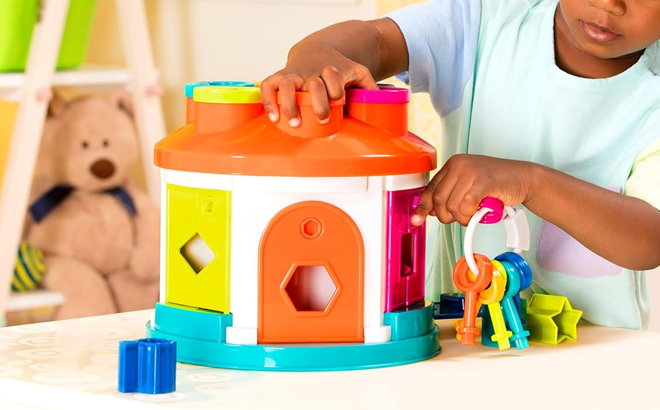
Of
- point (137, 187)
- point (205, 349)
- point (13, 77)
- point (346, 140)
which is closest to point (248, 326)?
point (205, 349)

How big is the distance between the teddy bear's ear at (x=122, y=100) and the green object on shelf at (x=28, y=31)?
0.30 feet

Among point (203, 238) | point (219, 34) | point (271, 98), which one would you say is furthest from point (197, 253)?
point (219, 34)

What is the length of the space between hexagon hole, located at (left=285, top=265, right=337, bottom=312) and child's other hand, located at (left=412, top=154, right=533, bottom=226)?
0.27ft

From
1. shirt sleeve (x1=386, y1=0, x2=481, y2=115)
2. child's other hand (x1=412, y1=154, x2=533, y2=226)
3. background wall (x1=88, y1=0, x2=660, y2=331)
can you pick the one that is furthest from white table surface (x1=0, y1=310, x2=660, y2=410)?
background wall (x1=88, y1=0, x2=660, y2=331)

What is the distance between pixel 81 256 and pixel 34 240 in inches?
3.7

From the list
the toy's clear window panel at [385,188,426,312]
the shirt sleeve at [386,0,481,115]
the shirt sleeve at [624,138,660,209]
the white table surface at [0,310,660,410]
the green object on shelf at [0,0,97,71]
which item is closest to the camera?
the white table surface at [0,310,660,410]

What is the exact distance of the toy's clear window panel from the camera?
0.73 metres

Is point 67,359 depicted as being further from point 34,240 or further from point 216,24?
point 216,24

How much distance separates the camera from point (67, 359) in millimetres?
720

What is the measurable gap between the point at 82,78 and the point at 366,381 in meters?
1.41

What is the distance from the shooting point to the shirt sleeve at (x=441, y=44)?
3.20 ft

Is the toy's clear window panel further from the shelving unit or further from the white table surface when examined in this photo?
the shelving unit

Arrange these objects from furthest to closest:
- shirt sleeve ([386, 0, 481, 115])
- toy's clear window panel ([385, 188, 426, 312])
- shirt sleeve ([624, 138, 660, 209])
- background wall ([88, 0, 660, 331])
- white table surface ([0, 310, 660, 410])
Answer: background wall ([88, 0, 660, 331]), shirt sleeve ([386, 0, 481, 115]), shirt sleeve ([624, 138, 660, 209]), toy's clear window panel ([385, 188, 426, 312]), white table surface ([0, 310, 660, 410])

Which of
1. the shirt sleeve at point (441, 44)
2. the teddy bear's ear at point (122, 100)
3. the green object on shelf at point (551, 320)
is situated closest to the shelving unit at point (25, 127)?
the teddy bear's ear at point (122, 100)
